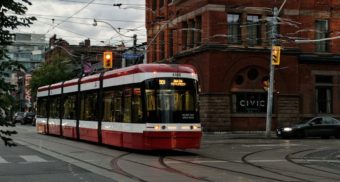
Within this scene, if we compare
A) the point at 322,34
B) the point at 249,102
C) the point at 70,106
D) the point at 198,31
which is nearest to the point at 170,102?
the point at 70,106

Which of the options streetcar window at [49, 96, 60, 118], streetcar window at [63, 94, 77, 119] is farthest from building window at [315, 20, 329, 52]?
streetcar window at [63, 94, 77, 119]

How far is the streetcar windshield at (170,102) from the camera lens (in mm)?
20016

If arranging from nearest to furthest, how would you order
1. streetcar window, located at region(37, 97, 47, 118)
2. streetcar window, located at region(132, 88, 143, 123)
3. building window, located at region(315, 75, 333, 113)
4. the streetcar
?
the streetcar → streetcar window, located at region(132, 88, 143, 123) → streetcar window, located at region(37, 97, 47, 118) → building window, located at region(315, 75, 333, 113)

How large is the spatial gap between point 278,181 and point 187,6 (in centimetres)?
3534

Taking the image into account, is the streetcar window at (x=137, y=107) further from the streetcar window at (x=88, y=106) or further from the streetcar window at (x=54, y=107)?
the streetcar window at (x=54, y=107)

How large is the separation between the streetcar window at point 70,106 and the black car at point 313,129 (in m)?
13.9

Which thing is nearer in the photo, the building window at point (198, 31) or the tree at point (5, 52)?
the tree at point (5, 52)

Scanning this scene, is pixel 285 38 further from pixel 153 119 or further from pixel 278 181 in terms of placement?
pixel 278 181

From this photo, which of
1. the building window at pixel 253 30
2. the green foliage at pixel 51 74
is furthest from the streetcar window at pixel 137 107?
the green foliage at pixel 51 74

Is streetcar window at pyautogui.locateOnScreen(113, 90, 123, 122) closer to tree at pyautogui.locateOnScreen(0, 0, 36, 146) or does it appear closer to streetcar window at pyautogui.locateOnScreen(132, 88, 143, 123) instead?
streetcar window at pyautogui.locateOnScreen(132, 88, 143, 123)

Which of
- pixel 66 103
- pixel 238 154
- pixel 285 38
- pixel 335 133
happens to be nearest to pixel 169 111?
pixel 238 154

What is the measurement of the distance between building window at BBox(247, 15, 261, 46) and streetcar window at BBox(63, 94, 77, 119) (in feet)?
62.1

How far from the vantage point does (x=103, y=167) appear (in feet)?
53.2

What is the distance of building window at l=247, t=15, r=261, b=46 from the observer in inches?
1788
